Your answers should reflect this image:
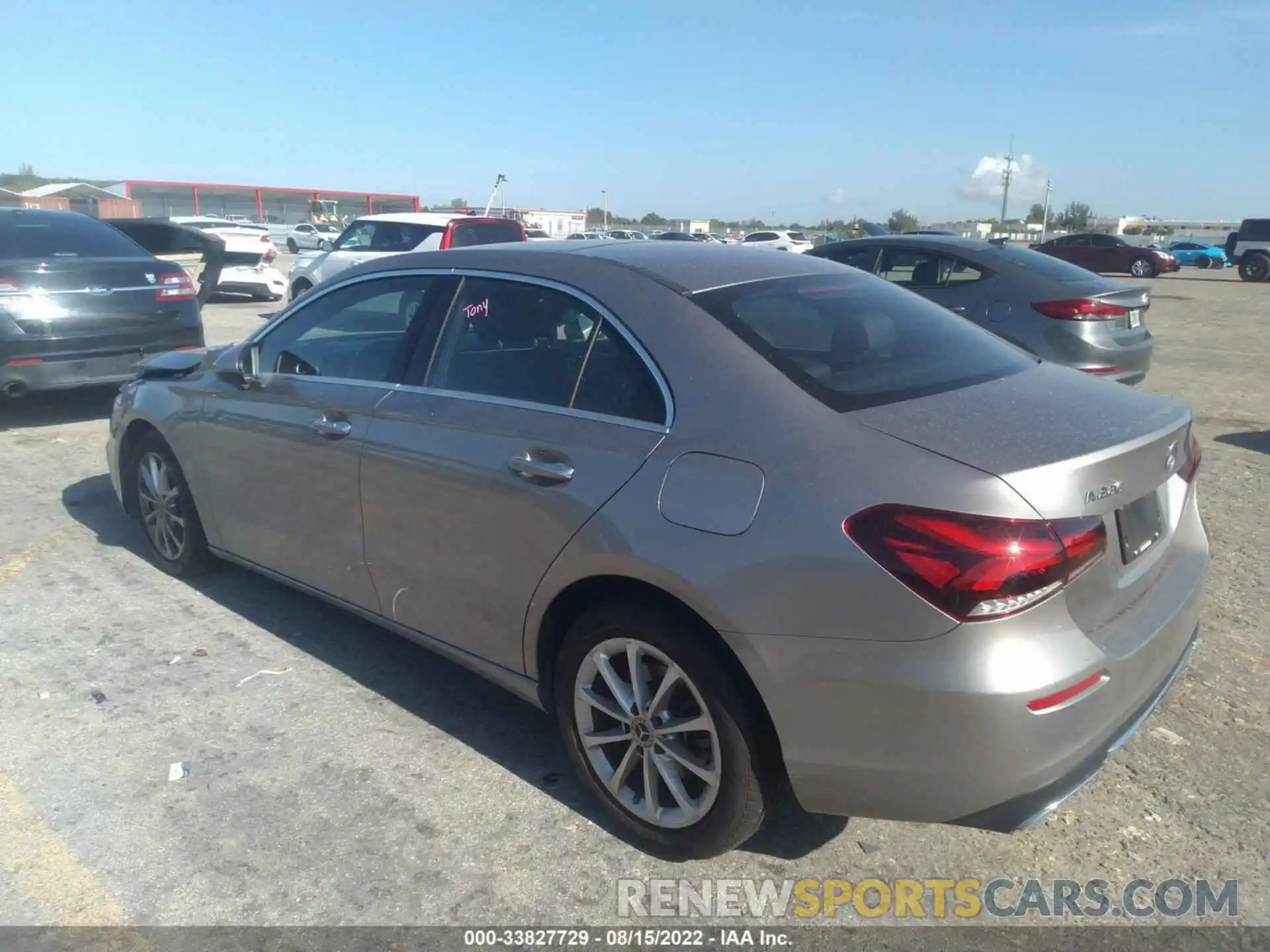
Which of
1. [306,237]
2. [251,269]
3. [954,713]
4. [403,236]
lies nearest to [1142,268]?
[403,236]

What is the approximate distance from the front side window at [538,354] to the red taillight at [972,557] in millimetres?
770

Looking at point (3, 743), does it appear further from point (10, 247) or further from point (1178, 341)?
point (1178, 341)

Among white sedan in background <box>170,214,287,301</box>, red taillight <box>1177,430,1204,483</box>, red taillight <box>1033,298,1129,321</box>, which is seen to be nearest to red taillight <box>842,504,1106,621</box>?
red taillight <box>1177,430,1204,483</box>

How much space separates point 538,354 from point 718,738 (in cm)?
133

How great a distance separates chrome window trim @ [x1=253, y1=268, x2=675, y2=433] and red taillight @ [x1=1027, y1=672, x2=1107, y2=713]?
3.69 feet

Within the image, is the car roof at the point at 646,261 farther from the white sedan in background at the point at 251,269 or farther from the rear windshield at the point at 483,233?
the white sedan in background at the point at 251,269

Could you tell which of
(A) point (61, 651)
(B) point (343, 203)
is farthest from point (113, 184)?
(A) point (61, 651)

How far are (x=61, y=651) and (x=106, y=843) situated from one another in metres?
1.50

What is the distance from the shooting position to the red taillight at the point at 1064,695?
7.33 feet

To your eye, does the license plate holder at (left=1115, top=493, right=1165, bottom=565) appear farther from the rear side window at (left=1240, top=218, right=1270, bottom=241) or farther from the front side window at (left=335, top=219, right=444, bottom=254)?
the rear side window at (left=1240, top=218, right=1270, bottom=241)

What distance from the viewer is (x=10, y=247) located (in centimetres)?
758

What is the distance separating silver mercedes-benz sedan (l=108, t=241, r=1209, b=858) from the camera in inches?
88.7

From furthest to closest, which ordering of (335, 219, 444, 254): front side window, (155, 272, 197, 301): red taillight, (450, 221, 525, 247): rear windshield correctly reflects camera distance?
(335, 219, 444, 254): front side window → (450, 221, 525, 247): rear windshield → (155, 272, 197, 301): red taillight

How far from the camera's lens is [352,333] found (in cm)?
405
